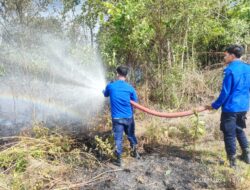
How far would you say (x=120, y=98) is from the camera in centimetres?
544

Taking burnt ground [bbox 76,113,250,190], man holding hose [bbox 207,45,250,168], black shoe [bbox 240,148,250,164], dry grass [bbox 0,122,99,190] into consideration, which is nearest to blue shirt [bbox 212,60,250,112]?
man holding hose [bbox 207,45,250,168]

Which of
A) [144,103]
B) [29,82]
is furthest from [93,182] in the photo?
[29,82]

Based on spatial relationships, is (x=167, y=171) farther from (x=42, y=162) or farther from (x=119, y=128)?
(x=42, y=162)

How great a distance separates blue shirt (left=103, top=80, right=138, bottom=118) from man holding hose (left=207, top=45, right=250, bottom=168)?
4.42 ft

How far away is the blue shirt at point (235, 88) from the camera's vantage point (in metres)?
4.77

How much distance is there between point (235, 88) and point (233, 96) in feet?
0.41

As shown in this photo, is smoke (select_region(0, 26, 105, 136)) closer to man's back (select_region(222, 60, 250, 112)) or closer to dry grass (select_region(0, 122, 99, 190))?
dry grass (select_region(0, 122, 99, 190))

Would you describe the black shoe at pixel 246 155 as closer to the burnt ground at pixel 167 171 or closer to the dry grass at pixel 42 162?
the burnt ground at pixel 167 171

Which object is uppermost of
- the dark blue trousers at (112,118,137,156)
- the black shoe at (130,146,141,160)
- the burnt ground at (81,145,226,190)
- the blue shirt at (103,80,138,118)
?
the blue shirt at (103,80,138,118)

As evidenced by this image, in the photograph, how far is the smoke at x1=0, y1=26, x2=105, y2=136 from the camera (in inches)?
382

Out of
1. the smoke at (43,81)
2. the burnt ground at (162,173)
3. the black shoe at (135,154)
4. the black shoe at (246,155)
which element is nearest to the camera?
the burnt ground at (162,173)

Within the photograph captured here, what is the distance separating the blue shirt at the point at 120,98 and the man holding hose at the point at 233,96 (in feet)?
4.42

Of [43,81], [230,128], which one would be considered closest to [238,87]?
[230,128]

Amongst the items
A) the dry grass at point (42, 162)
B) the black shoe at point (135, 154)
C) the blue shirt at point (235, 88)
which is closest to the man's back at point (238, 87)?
the blue shirt at point (235, 88)
